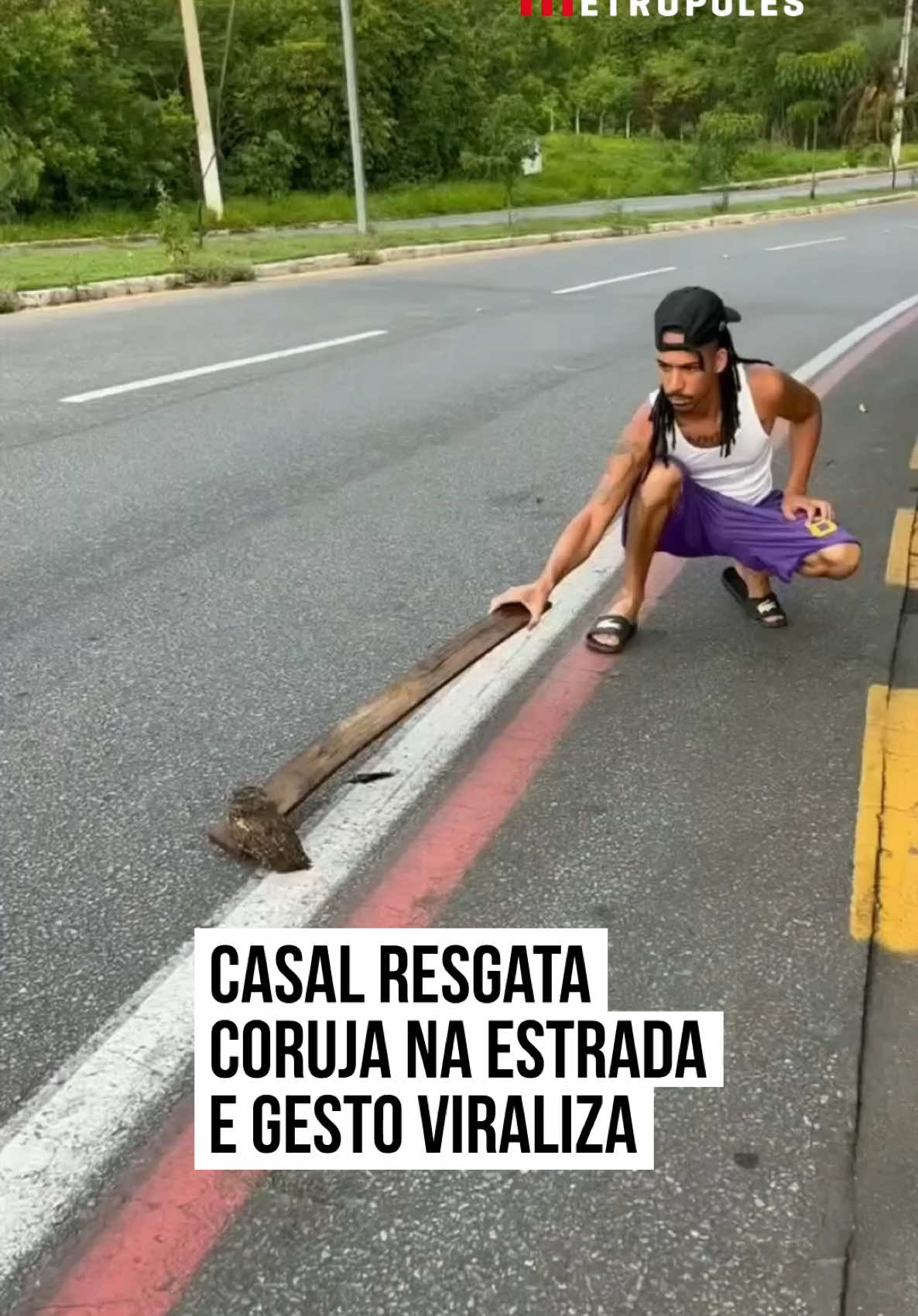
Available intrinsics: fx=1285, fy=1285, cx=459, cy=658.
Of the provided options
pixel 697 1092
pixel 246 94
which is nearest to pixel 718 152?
pixel 246 94

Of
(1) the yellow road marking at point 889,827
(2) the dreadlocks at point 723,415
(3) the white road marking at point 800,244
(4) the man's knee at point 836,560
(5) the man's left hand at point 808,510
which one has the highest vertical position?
(2) the dreadlocks at point 723,415

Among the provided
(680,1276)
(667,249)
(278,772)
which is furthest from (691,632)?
(667,249)

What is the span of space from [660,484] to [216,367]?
219 inches

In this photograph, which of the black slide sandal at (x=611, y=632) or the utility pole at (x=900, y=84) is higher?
the utility pole at (x=900, y=84)

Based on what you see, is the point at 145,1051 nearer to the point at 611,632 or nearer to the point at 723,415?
the point at 611,632

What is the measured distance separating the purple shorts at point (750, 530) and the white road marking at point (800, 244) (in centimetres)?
1619

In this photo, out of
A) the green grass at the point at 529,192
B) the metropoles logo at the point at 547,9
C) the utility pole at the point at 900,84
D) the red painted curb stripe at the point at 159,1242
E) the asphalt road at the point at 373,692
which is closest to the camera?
the red painted curb stripe at the point at 159,1242

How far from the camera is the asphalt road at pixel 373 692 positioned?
1.89 m

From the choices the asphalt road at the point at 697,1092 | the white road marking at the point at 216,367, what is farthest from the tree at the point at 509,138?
the asphalt road at the point at 697,1092

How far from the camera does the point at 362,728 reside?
3070 millimetres

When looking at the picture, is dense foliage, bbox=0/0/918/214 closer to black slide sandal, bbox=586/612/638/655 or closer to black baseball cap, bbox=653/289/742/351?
black slide sandal, bbox=586/612/638/655

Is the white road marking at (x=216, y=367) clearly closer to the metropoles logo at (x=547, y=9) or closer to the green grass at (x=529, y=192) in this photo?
the green grass at (x=529, y=192)

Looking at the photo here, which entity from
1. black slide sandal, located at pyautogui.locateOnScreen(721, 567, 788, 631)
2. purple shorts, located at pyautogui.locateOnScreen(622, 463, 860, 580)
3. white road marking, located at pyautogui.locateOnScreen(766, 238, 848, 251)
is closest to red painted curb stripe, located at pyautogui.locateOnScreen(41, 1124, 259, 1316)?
purple shorts, located at pyautogui.locateOnScreen(622, 463, 860, 580)

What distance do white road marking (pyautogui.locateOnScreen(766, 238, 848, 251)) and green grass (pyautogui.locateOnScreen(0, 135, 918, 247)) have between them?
9.66 metres
